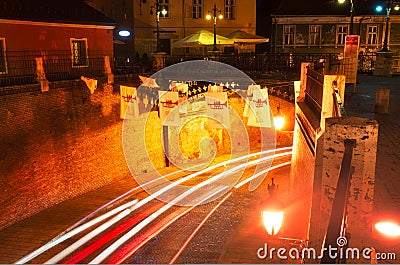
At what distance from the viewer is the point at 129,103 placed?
66.8 ft

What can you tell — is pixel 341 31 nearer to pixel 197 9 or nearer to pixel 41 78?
pixel 197 9

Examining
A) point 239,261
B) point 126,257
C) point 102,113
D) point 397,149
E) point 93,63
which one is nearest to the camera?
point 239,261

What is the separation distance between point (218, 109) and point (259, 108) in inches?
85.3

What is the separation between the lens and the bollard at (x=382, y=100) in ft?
43.5

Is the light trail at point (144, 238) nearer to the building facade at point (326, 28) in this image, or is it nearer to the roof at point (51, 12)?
the roof at point (51, 12)

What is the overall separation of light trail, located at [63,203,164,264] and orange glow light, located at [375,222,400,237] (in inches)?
360

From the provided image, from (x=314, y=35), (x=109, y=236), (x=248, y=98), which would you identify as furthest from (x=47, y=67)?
(x=314, y=35)

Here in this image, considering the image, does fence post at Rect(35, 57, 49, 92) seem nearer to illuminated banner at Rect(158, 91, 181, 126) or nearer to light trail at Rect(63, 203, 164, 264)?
illuminated banner at Rect(158, 91, 181, 126)

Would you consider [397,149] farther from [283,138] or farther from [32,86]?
[283,138]

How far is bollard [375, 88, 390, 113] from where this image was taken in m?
13.3

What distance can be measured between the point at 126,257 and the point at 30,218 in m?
5.65

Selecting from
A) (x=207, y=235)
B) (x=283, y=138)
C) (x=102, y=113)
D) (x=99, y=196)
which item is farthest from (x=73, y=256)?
(x=283, y=138)

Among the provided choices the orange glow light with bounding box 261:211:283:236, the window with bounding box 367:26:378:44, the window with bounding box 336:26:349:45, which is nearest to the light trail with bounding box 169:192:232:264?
the orange glow light with bounding box 261:211:283:236

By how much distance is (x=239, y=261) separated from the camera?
902cm
